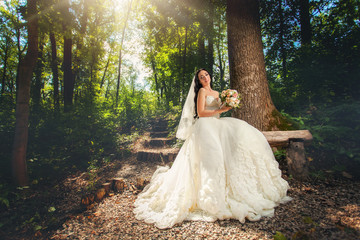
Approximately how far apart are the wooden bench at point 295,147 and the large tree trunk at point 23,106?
622 cm

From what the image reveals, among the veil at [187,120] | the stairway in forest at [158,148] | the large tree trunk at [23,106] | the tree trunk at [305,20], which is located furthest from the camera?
the tree trunk at [305,20]

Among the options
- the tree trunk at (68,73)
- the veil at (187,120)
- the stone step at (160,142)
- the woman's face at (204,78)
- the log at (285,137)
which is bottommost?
the stone step at (160,142)

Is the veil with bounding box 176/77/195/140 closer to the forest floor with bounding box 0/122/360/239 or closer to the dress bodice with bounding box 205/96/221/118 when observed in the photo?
the dress bodice with bounding box 205/96/221/118

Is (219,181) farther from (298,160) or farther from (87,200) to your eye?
(87,200)

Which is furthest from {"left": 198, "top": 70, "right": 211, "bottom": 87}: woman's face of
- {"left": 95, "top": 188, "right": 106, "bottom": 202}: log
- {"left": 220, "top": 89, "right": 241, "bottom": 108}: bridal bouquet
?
{"left": 95, "top": 188, "right": 106, "bottom": 202}: log

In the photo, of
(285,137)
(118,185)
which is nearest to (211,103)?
→ (285,137)

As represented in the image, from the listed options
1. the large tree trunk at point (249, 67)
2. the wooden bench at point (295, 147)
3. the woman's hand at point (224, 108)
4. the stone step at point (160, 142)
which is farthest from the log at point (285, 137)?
the stone step at point (160, 142)

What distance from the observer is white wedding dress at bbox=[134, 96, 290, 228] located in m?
2.57

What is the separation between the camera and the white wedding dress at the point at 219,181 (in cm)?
257

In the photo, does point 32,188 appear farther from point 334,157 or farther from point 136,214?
point 334,157

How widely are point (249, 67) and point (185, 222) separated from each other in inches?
151

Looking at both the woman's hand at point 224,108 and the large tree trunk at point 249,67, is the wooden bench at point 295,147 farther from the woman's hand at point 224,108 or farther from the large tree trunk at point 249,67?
the woman's hand at point 224,108

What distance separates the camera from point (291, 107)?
18.8ft

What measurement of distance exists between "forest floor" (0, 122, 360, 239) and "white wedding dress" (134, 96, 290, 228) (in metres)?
0.16
